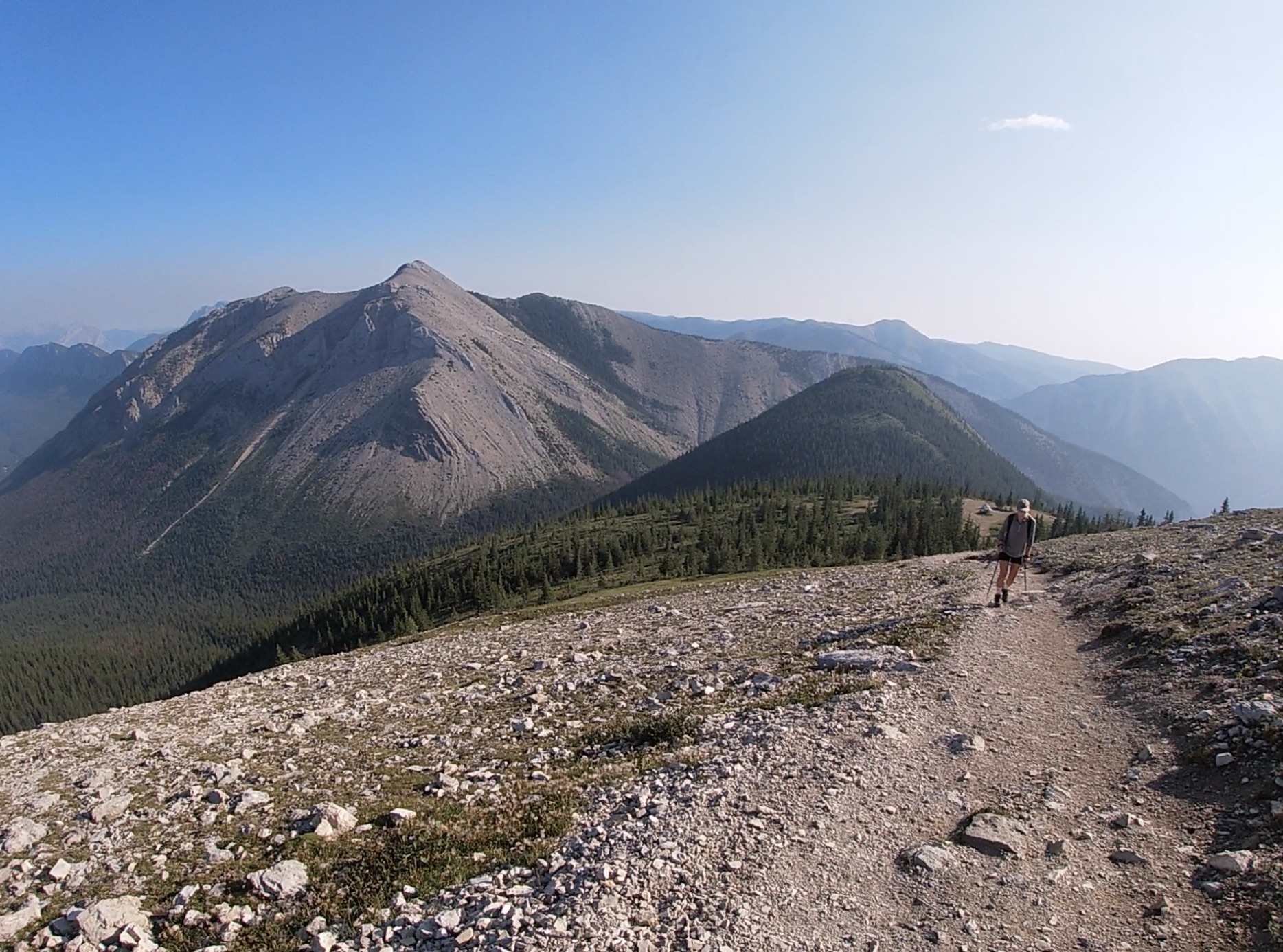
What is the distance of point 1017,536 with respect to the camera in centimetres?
2636

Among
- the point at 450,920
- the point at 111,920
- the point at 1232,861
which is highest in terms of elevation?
the point at 1232,861

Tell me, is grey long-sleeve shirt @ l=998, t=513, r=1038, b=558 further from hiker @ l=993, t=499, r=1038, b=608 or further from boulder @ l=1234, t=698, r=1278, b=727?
boulder @ l=1234, t=698, r=1278, b=727

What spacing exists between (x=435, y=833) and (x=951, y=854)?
953 centimetres

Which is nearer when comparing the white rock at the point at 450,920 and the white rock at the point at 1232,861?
the white rock at the point at 1232,861

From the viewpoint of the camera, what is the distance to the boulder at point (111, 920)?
10539mm

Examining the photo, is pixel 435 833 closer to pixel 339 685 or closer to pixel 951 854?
pixel 951 854

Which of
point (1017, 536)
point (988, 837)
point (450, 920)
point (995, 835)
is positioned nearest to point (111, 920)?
point (450, 920)

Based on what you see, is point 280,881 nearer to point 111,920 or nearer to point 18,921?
point 111,920

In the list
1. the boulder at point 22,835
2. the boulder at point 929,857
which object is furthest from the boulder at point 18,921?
the boulder at point 929,857

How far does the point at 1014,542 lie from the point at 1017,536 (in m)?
0.34

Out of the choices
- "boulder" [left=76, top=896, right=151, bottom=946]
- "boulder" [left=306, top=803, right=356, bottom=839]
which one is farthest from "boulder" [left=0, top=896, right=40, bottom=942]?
"boulder" [left=306, top=803, right=356, bottom=839]

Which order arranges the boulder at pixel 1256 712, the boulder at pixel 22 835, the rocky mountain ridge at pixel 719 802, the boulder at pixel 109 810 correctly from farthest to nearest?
the boulder at pixel 109 810 → the boulder at pixel 22 835 → the boulder at pixel 1256 712 → the rocky mountain ridge at pixel 719 802

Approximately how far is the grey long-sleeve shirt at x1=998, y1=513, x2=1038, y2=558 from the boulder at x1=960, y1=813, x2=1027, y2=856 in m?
17.8

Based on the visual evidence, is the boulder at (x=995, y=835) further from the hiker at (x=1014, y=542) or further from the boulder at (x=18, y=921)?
the hiker at (x=1014, y=542)
